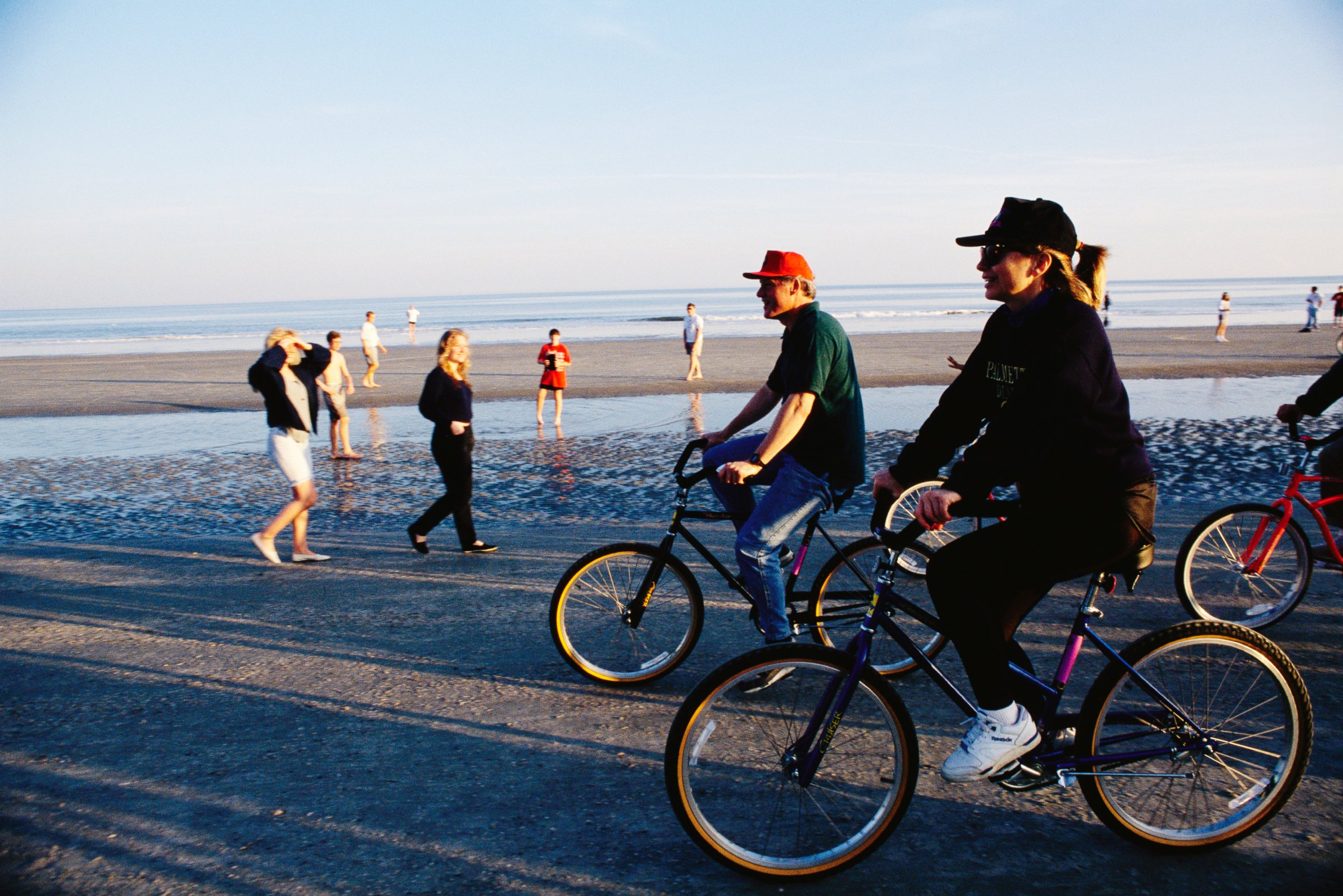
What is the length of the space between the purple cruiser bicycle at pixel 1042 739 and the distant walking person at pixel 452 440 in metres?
4.24

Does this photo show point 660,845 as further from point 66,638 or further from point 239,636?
point 66,638

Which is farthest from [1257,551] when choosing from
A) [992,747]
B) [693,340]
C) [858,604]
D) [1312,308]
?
[1312,308]

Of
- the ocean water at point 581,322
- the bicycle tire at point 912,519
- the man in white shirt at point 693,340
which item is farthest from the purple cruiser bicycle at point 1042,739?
the ocean water at point 581,322

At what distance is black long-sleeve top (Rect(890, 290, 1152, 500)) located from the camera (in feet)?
8.98

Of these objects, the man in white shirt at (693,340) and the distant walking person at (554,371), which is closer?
the distant walking person at (554,371)

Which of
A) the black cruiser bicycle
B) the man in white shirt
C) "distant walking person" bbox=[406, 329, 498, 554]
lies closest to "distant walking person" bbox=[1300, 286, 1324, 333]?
the man in white shirt

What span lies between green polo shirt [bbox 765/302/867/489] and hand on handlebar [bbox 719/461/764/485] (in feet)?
0.76

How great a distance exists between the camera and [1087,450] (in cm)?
284

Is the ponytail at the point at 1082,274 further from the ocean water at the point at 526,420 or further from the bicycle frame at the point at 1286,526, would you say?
the ocean water at the point at 526,420

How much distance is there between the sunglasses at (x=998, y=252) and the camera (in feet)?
9.57

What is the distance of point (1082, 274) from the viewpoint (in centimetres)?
324

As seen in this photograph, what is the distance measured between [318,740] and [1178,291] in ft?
533

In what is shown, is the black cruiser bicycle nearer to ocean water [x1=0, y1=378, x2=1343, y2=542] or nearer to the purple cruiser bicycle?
the purple cruiser bicycle

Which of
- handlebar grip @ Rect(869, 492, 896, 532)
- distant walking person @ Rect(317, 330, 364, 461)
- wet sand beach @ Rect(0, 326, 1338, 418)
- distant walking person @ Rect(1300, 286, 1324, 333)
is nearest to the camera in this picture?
handlebar grip @ Rect(869, 492, 896, 532)
